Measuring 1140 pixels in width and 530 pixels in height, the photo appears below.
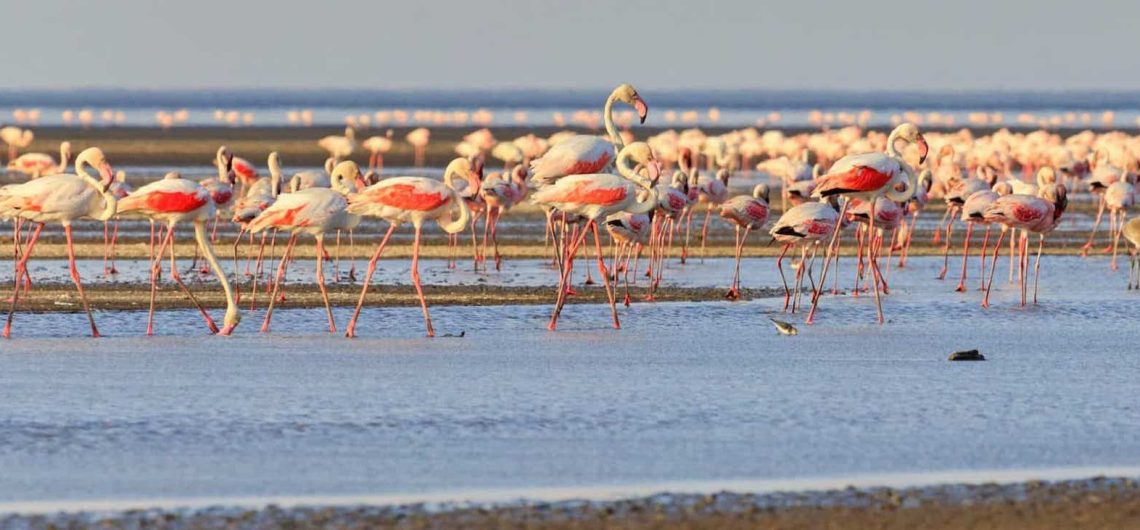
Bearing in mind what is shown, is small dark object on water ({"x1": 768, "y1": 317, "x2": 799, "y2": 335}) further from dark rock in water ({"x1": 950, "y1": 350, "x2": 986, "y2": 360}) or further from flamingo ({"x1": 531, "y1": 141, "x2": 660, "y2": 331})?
dark rock in water ({"x1": 950, "y1": 350, "x2": 986, "y2": 360})

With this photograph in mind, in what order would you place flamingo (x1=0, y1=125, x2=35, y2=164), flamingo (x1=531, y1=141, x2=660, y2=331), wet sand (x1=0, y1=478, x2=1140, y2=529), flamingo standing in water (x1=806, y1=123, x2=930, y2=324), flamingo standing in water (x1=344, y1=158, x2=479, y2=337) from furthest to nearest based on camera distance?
1. flamingo (x1=0, y1=125, x2=35, y2=164)
2. flamingo standing in water (x1=806, y1=123, x2=930, y2=324)
3. flamingo (x1=531, y1=141, x2=660, y2=331)
4. flamingo standing in water (x1=344, y1=158, x2=479, y2=337)
5. wet sand (x1=0, y1=478, x2=1140, y2=529)

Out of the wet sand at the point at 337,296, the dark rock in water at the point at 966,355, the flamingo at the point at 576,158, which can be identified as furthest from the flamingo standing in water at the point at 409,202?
the dark rock in water at the point at 966,355

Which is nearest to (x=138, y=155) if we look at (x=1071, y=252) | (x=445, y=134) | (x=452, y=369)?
(x=445, y=134)

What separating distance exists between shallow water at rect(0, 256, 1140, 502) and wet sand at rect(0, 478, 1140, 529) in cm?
36

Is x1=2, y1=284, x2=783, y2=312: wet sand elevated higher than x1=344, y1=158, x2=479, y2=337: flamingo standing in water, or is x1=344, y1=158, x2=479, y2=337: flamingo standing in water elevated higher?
x1=344, y1=158, x2=479, y2=337: flamingo standing in water

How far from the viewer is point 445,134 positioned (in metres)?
65.7

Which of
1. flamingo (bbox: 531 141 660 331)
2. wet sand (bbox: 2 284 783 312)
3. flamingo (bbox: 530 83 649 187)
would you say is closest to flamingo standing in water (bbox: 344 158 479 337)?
flamingo (bbox: 531 141 660 331)

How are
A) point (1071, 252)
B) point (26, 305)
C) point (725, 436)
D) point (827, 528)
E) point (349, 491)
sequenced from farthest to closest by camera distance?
point (1071, 252) < point (26, 305) < point (725, 436) < point (349, 491) < point (827, 528)

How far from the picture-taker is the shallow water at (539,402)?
7852 mm

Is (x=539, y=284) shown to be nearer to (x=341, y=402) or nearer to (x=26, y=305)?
(x=26, y=305)

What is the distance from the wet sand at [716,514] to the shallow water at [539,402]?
0.36 m

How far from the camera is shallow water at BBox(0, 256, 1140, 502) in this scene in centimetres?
785

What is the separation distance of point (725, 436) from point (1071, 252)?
12.9 metres

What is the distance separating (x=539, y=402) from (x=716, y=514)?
8.78ft
